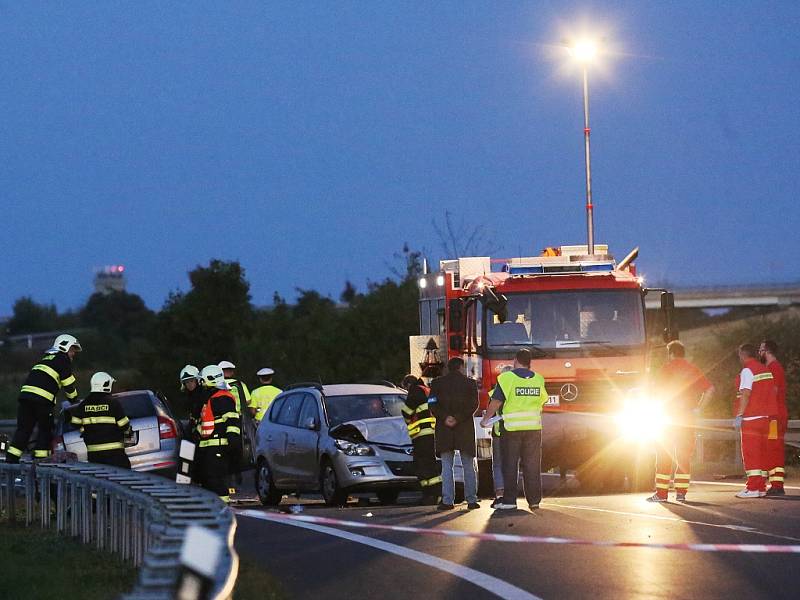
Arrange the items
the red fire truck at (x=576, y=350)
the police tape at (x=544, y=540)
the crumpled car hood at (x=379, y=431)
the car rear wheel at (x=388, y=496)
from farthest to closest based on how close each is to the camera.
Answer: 1. the red fire truck at (x=576, y=350)
2. the car rear wheel at (x=388, y=496)
3. the crumpled car hood at (x=379, y=431)
4. the police tape at (x=544, y=540)

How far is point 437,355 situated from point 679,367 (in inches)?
205

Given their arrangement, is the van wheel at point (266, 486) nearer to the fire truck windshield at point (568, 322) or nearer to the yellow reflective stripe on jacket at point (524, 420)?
the fire truck windshield at point (568, 322)

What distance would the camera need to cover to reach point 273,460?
1950 centimetres

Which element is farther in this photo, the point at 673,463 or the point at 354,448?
the point at 354,448

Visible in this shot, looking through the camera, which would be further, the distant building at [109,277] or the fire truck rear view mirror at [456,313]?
Result: the distant building at [109,277]

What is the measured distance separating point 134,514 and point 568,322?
385 inches

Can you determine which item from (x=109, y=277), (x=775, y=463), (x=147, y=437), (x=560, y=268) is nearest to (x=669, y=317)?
(x=560, y=268)

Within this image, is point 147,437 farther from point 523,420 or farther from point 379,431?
point 523,420

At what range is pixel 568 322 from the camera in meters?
19.2

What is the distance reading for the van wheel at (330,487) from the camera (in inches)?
699

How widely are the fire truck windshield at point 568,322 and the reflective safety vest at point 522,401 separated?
302 centimetres

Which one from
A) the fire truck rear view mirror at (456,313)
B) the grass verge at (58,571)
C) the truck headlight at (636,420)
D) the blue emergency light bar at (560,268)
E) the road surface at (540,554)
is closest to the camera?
the road surface at (540,554)

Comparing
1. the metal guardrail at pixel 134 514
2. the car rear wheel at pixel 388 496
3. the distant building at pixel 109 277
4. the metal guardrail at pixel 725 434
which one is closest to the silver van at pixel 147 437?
the metal guardrail at pixel 134 514

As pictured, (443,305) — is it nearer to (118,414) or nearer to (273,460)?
(273,460)
